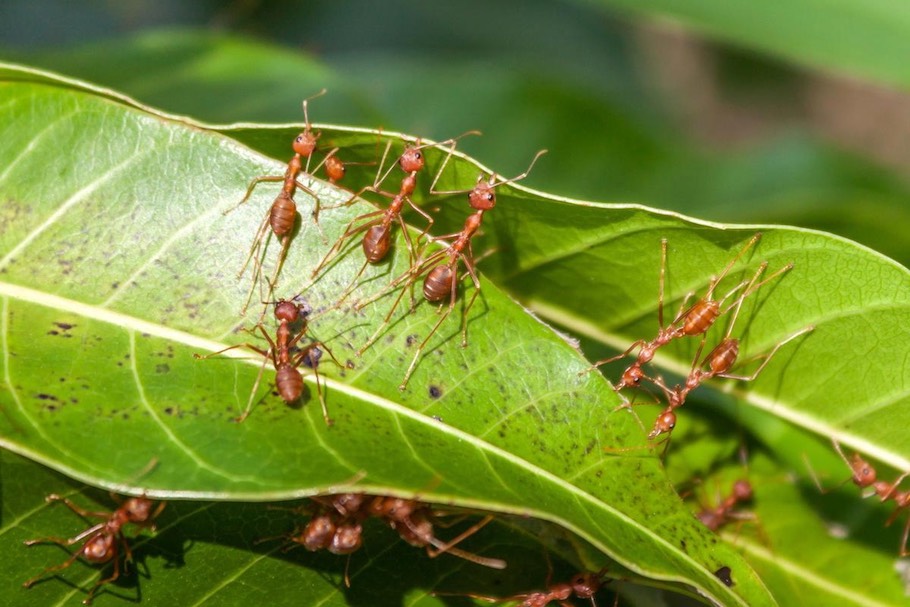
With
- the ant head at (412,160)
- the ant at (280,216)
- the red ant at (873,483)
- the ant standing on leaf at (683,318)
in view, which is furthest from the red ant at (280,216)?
the red ant at (873,483)

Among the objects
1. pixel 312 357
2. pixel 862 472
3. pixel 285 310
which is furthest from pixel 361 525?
pixel 862 472

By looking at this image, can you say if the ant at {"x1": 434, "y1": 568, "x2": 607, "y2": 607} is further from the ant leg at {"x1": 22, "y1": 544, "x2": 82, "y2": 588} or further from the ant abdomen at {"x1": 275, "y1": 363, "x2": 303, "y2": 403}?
the ant leg at {"x1": 22, "y1": 544, "x2": 82, "y2": 588}

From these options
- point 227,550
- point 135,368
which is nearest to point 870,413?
point 227,550

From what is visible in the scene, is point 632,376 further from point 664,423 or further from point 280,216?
point 280,216

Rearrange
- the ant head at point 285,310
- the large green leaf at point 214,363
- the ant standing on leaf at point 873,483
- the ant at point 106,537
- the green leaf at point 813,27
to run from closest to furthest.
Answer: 1. the large green leaf at point 214,363
2. the ant head at point 285,310
3. the ant at point 106,537
4. the ant standing on leaf at point 873,483
5. the green leaf at point 813,27

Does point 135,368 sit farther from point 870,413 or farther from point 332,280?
point 870,413

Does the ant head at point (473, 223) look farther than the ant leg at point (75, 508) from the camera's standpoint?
Yes

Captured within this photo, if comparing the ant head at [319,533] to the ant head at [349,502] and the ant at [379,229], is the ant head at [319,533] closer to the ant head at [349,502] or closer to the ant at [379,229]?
the ant head at [349,502]
